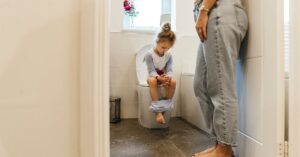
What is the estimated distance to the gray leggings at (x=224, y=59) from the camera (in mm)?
917

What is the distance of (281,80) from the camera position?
0.79 meters

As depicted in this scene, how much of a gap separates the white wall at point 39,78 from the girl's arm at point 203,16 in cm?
56

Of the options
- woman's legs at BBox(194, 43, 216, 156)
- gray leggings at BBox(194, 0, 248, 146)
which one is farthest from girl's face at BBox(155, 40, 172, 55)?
gray leggings at BBox(194, 0, 248, 146)

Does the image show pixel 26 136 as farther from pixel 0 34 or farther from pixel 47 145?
pixel 0 34

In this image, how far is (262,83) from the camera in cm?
88

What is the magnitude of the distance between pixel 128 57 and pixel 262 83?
5.27 ft

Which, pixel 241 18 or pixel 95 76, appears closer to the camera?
pixel 95 76

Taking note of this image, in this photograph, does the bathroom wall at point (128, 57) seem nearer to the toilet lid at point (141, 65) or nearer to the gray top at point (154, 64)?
the toilet lid at point (141, 65)

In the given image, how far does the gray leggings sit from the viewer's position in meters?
0.92

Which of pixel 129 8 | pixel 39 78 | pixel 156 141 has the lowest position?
pixel 156 141

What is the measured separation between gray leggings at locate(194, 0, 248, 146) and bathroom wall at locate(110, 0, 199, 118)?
4.52ft

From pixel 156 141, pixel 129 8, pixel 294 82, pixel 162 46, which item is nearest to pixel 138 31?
pixel 129 8

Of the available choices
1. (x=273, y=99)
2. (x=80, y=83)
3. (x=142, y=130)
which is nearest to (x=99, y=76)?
(x=80, y=83)

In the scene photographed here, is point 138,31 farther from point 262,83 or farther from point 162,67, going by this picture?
point 262,83
